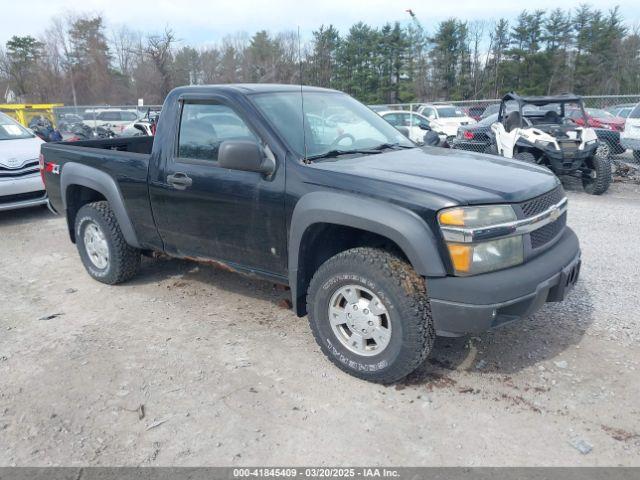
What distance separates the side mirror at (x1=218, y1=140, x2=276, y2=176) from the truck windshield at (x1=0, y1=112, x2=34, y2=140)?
692 cm

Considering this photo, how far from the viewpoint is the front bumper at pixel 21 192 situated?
7.68 meters

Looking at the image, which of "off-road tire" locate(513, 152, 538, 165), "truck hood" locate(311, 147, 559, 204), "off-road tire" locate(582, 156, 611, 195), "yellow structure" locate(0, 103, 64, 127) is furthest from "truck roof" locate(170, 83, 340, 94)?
"yellow structure" locate(0, 103, 64, 127)

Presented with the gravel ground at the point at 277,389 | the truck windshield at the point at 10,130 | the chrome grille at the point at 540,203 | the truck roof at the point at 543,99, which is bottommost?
the gravel ground at the point at 277,389

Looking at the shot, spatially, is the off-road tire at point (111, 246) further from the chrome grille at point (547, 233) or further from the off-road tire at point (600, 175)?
the off-road tire at point (600, 175)

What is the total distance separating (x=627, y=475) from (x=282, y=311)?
2.68 m

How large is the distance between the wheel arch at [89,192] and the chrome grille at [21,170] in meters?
3.15

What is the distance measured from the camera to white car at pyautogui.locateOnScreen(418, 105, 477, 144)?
736 inches

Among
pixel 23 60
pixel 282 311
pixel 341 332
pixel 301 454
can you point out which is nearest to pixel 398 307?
pixel 341 332

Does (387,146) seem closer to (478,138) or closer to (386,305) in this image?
(386,305)

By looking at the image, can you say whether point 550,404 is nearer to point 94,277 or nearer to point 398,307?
point 398,307

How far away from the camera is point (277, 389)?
128 inches

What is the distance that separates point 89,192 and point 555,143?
25.3ft

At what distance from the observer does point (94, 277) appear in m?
5.20

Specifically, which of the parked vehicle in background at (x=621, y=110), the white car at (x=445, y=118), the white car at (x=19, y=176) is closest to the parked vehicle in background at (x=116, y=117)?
the white car at (x=445, y=118)
